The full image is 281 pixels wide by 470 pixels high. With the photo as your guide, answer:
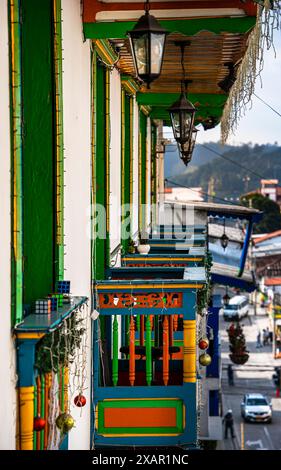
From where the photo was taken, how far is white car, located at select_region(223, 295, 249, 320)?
5891 centimetres

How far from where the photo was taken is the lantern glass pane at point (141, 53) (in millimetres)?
5555

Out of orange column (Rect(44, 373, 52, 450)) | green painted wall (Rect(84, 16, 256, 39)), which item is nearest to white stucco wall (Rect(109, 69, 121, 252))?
green painted wall (Rect(84, 16, 256, 39))

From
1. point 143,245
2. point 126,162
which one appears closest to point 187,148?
point 143,245

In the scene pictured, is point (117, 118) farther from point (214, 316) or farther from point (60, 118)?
point (214, 316)

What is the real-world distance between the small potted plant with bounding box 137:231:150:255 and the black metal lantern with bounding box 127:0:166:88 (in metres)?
6.87

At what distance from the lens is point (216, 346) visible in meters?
20.8

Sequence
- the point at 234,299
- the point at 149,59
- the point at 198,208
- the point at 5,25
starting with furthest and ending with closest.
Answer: the point at 234,299 < the point at 198,208 < the point at 149,59 < the point at 5,25

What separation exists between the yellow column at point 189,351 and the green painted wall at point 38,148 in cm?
156

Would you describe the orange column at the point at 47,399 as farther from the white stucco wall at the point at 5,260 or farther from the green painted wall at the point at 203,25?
the green painted wall at the point at 203,25

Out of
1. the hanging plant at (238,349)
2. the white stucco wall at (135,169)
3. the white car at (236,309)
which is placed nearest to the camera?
the white stucco wall at (135,169)

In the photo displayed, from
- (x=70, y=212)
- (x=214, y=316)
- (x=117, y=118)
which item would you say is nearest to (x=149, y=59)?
(x=70, y=212)

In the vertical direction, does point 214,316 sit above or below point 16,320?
below

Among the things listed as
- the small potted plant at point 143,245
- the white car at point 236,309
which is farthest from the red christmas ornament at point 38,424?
the white car at point 236,309

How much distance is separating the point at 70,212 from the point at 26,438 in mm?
2438
